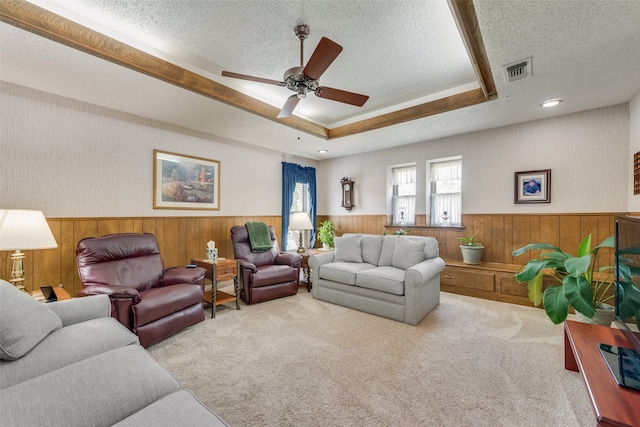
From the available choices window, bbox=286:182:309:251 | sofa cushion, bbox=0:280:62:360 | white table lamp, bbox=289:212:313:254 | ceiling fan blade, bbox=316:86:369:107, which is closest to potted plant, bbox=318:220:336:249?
→ window, bbox=286:182:309:251

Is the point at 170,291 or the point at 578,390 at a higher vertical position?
the point at 170,291

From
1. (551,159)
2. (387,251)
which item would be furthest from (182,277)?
(551,159)

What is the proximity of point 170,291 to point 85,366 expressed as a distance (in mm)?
1563

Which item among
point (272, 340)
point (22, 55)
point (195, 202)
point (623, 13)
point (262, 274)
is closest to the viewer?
point (623, 13)

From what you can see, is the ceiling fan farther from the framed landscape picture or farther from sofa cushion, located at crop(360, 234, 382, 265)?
the framed landscape picture

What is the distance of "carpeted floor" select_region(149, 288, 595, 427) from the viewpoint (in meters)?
1.67

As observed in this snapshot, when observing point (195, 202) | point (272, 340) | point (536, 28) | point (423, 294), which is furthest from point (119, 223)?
point (536, 28)

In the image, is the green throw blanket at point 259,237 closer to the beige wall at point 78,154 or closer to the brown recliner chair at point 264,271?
the brown recliner chair at point 264,271

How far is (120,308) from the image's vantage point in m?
2.30

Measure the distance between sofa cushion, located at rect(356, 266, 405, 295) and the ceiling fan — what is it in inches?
75.9

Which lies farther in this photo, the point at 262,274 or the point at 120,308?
the point at 262,274

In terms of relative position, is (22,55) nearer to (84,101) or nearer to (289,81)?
(84,101)

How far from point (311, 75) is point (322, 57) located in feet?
0.76

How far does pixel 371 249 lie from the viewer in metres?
3.91
